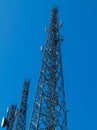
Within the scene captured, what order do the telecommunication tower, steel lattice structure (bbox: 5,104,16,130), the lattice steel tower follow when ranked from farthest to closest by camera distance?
steel lattice structure (bbox: 5,104,16,130)
the telecommunication tower
the lattice steel tower

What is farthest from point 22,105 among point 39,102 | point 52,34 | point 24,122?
point 39,102

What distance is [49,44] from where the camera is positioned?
2869 centimetres

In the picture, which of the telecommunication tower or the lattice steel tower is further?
the telecommunication tower

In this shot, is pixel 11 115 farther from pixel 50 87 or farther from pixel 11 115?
pixel 50 87

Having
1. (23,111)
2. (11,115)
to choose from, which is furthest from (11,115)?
(23,111)

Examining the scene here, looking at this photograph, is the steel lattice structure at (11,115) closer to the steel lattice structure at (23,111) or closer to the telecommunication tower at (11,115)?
the telecommunication tower at (11,115)

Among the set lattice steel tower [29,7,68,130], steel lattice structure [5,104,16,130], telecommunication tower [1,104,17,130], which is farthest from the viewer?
steel lattice structure [5,104,16,130]

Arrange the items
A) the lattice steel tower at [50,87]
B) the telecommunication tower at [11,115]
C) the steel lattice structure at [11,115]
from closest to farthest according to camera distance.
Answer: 1. the lattice steel tower at [50,87]
2. the telecommunication tower at [11,115]
3. the steel lattice structure at [11,115]

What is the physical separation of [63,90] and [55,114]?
109 inches

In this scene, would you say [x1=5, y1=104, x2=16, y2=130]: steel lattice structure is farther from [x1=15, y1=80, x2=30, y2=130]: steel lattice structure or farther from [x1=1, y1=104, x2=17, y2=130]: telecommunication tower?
[x1=15, y1=80, x2=30, y2=130]: steel lattice structure

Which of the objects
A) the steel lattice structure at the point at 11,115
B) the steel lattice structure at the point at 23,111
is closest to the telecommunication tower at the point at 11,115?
the steel lattice structure at the point at 11,115

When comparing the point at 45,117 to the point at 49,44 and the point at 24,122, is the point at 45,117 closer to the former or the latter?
the point at 49,44

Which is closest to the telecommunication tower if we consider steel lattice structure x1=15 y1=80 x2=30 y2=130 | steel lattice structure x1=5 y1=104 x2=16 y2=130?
steel lattice structure x1=5 y1=104 x2=16 y2=130

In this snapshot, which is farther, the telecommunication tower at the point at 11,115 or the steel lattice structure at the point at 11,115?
the steel lattice structure at the point at 11,115
